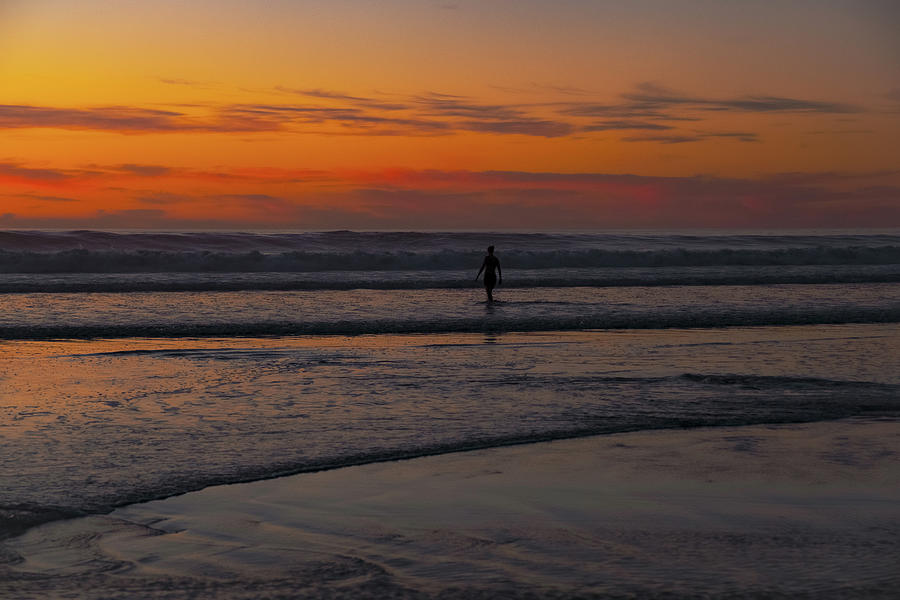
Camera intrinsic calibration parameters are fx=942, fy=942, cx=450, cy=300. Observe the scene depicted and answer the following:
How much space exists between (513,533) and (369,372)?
6413mm

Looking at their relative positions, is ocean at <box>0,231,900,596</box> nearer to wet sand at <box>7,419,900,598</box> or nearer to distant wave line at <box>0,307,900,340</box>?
distant wave line at <box>0,307,900,340</box>

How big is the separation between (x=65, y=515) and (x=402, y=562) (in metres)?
2.17

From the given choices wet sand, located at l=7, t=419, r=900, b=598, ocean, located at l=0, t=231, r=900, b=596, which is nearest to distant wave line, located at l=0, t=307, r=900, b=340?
ocean, located at l=0, t=231, r=900, b=596

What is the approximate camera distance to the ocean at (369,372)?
7.16m

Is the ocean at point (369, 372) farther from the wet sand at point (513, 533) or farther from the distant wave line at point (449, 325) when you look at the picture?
the wet sand at point (513, 533)

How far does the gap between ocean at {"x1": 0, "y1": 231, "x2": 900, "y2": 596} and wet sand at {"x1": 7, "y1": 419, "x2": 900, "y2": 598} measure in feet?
1.56

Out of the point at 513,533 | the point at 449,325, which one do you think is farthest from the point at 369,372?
the point at 513,533

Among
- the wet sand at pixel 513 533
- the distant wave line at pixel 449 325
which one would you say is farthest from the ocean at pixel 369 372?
the wet sand at pixel 513 533

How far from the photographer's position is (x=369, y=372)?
37.8 ft

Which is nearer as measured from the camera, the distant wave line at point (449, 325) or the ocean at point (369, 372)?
the ocean at point (369, 372)

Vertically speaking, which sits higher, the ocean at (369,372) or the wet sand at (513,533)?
the ocean at (369,372)

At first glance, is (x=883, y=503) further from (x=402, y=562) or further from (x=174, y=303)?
(x=174, y=303)

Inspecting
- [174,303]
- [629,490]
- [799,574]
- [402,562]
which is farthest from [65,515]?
[174,303]

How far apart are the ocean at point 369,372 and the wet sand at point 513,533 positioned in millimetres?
475
